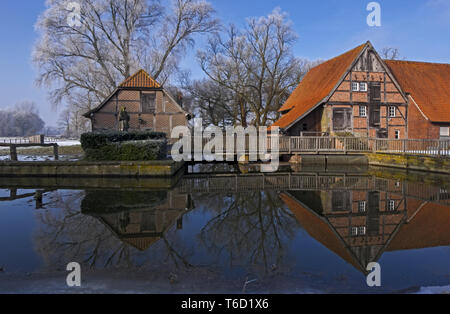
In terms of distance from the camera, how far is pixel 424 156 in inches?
583

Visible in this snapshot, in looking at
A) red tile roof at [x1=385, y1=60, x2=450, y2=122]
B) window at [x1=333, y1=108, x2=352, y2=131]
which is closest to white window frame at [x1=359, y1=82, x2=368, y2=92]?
window at [x1=333, y1=108, x2=352, y2=131]

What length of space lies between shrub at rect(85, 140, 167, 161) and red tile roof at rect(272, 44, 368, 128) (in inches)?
449

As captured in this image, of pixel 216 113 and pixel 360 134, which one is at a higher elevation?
pixel 216 113

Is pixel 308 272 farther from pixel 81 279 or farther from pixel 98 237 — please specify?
pixel 98 237

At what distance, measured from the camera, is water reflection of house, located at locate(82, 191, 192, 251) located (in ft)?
17.5

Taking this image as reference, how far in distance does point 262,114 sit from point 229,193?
97.5ft

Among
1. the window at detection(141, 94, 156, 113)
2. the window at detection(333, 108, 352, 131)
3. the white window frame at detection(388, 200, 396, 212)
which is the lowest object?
the white window frame at detection(388, 200, 396, 212)

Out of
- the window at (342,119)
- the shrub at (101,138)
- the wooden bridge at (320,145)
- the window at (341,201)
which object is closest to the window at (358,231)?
the window at (341,201)

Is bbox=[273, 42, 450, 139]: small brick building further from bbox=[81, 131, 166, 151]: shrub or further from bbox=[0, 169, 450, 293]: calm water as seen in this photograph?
bbox=[0, 169, 450, 293]: calm water

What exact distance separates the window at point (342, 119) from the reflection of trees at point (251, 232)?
16212 millimetres

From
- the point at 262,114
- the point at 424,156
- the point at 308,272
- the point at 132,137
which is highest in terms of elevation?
the point at 262,114

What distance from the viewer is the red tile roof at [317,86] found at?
73.0 feet

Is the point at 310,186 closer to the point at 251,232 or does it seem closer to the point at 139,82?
the point at 251,232
